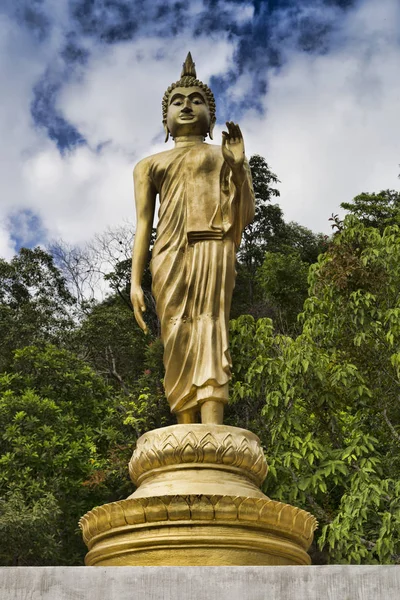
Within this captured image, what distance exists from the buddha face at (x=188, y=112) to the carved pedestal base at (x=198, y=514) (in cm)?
226

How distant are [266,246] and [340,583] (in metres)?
18.9

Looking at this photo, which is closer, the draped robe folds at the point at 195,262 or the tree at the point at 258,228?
the draped robe folds at the point at 195,262

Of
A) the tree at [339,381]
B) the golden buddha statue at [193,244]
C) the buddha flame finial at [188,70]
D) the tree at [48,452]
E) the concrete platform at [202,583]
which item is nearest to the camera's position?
the concrete platform at [202,583]

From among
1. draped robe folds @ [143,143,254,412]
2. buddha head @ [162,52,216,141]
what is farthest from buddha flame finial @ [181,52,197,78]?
draped robe folds @ [143,143,254,412]

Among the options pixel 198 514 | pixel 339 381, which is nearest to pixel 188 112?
pixel 198 514

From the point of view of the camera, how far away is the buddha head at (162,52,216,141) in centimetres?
603

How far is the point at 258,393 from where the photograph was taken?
9.54 meters

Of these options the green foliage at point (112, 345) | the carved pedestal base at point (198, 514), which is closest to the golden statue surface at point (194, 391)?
the carved pedestal base at point (198, 514)

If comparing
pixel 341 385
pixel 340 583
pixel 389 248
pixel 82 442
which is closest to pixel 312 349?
pixel 341 385

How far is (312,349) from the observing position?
9.41 m

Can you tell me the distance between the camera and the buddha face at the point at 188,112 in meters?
6.02

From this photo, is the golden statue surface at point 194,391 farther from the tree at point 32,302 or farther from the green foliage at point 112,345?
the green foliage at point 112,345

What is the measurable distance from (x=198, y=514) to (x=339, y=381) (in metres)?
5.02

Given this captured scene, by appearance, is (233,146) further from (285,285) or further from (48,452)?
(285,285)
